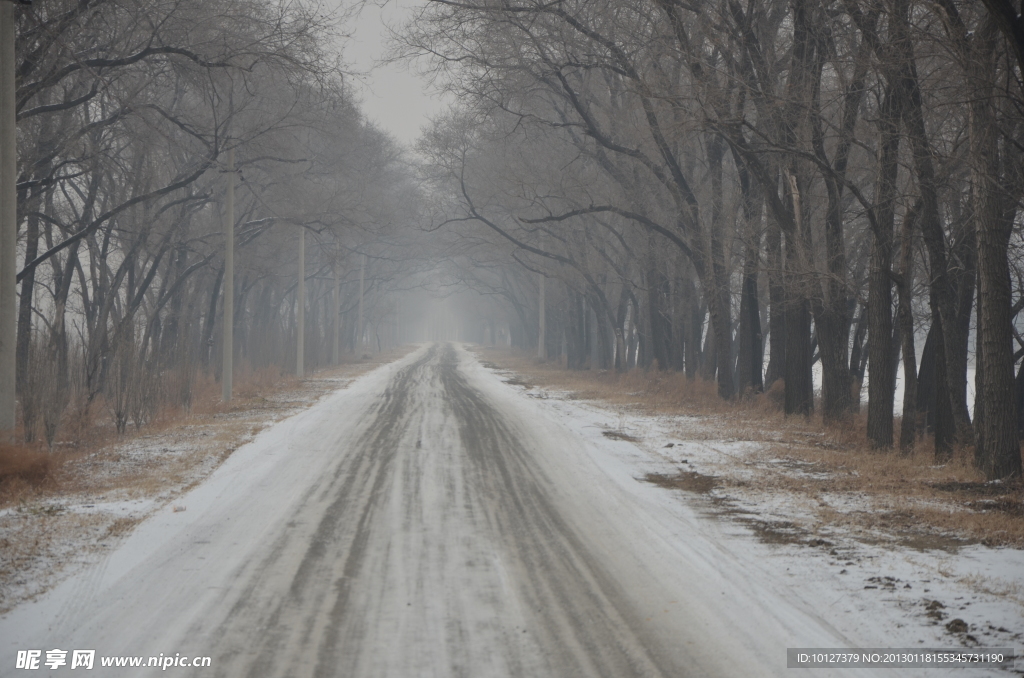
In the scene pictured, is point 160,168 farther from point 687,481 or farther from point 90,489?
point 687,481

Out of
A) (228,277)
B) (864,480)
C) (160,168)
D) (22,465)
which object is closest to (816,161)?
(864,480)

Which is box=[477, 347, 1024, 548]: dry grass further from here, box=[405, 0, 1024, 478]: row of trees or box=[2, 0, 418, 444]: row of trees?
box=[2, 0, 418, 444]: row of trees

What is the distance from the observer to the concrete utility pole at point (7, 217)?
10.7 metres

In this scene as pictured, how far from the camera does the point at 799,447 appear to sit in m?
14.6

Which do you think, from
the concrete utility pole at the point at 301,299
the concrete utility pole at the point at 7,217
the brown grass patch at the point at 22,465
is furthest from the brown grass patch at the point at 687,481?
the concrete utility pole at the point at 301,299

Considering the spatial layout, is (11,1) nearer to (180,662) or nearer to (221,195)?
(180,662)

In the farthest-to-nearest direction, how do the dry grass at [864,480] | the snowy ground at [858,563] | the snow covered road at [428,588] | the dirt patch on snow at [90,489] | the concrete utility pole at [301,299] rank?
the concrete utility pole at [301,299] < the dry grass at [864,480] < the dirt patch on snow at [90,489] < the snowy ground at [858,563] < the snow covered road at [428,588]

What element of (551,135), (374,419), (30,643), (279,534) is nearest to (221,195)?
(551,135)

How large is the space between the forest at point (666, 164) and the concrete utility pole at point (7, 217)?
42 mm

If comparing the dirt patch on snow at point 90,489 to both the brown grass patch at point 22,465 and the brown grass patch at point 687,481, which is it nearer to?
the brown grass patch at point 22,465

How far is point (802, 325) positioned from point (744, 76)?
632 cm

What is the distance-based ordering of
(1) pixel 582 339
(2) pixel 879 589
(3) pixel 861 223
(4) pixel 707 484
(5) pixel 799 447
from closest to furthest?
(2) pixel 879 589, (4) pixel 707 484, (5) pixel 799 447, (3) pixel 861 223, (1) pixel 582 339

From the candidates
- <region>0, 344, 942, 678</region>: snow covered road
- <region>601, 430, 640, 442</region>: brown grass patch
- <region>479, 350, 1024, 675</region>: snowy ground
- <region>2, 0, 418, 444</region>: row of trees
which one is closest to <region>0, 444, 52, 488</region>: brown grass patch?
<region>0, 344, 942, 678</region>: snow covered road

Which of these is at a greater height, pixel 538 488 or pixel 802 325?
pixel 802 325
